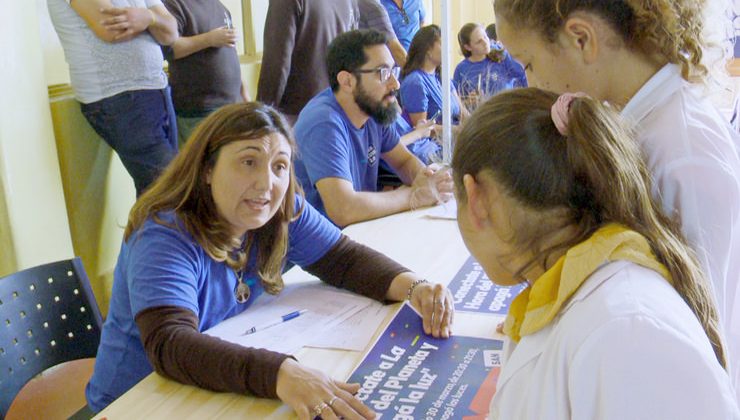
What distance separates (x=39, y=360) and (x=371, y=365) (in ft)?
2.46

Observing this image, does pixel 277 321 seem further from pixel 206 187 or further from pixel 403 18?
pixel 403 18

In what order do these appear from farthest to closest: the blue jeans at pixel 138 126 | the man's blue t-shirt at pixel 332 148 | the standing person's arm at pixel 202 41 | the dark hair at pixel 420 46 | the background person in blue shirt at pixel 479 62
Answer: the background person in blue shirt at pixel 479 62 → the dark hair at pixel 420 46 → the standing person's arm at pixel 202 41 → the blue jeans at pixel 138 126 → the man's blue t-shirt at pixel 332 148

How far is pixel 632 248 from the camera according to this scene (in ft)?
2.42

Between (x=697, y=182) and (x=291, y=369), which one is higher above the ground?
(x=697, y=182)

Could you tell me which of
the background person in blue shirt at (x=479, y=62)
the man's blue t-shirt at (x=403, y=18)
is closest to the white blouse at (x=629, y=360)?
the background person in blue shirt at (x=479, y=62)

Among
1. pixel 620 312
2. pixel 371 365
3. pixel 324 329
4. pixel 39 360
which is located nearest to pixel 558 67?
pixel 620 312

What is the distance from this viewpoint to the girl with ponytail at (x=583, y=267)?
64 cm

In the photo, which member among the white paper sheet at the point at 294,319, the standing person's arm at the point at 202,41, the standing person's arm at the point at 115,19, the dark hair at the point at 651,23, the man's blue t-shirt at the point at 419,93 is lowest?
the man's blue t-shirt at the point at 419,93

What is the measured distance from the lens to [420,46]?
416 centimetres

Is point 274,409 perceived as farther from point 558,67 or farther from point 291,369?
point 558,67

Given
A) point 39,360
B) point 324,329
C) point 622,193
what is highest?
point 622,193

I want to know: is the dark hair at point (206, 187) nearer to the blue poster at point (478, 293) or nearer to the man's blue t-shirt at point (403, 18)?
the blue poster at point (478, 293)

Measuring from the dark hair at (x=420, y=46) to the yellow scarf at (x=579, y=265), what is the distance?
3.44 m

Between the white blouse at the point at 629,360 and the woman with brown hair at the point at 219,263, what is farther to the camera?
the woman with brown hair at the point at 219,263
